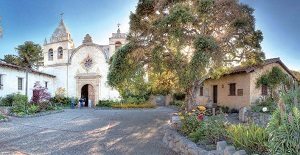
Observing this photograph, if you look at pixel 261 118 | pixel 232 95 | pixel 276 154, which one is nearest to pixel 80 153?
pixel 276 154

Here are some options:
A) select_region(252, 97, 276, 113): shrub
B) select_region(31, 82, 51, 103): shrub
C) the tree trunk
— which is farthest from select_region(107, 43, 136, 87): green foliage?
select_region(252, 97, 276, 113): shrub

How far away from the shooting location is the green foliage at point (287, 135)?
15.6ft

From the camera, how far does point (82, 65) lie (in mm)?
33219

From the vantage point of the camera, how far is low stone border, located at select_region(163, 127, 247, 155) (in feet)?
21.3

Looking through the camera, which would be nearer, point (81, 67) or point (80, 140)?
point (80, 140)

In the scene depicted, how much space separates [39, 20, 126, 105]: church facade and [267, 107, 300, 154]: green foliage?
2755 centimetres

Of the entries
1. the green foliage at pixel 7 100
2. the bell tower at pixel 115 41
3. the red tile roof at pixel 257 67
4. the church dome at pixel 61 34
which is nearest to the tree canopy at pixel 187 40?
the red tile roof at pixel 257 67

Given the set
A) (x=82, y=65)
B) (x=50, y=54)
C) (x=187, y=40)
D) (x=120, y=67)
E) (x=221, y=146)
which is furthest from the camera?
(x=50, y=54)

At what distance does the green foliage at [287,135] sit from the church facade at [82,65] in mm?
27550

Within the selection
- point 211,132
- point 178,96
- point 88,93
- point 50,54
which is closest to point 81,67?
point 88,93

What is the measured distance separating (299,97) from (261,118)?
946cm

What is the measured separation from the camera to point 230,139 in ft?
25.2

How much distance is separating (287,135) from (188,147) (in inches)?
148

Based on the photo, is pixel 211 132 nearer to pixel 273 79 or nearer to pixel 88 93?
pixel 273 79
